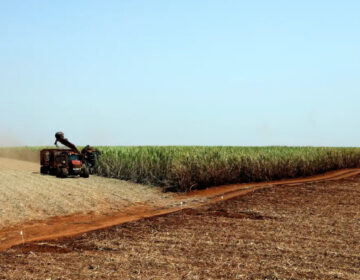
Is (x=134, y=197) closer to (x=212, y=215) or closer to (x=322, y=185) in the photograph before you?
(x=212, y=215)

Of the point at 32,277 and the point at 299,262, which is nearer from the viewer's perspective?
the point at 32,277

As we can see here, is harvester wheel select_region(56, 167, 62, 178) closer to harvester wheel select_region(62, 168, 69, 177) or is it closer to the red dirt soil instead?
harvester wheel select_region(62, 168, 69, 177)

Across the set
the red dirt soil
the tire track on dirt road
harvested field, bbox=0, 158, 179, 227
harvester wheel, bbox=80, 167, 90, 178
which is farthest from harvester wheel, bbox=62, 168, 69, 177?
the red dirt soil

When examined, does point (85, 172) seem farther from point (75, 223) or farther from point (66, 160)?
point (75, 223)

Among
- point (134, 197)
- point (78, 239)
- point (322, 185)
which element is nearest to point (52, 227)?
point (78, 239)

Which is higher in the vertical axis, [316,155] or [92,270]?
[316,155]

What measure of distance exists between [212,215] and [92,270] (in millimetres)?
6673

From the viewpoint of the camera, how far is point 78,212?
52.3ft

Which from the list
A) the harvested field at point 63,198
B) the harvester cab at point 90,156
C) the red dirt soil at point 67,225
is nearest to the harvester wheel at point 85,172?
the harvester cab at point 90,156

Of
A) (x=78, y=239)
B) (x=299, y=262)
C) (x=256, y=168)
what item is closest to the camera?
(x=299, y=262)

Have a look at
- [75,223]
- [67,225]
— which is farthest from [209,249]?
[75,223]

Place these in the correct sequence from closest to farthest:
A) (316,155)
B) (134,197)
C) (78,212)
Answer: (78,212)
(134,197)
(316,155)

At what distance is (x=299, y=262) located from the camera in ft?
29.8

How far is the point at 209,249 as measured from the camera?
10.1m
